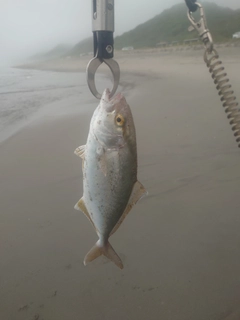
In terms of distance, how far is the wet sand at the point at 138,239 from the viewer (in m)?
3.01

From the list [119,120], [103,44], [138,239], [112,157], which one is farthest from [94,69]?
[138,239]

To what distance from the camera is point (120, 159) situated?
79.1 inches

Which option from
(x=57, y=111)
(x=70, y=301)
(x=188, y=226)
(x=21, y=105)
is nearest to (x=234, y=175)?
(x=188, y=226)

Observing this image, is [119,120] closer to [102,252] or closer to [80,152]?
[80,152]

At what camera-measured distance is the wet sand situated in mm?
3008

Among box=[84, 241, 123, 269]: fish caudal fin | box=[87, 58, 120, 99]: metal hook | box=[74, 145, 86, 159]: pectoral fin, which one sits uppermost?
box=[87, 58, 120, 99]: metal hook

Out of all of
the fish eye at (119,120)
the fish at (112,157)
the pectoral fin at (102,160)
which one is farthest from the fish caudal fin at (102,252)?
the fish eye at (119,120)

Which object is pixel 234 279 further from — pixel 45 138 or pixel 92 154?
pixel 45 138

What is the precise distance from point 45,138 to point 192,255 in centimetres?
480

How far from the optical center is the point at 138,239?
379cm

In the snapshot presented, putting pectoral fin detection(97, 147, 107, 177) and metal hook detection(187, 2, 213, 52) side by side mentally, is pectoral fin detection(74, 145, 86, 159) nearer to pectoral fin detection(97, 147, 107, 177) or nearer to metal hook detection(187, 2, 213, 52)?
pectoral fin detection(97, 147, 107, 177)

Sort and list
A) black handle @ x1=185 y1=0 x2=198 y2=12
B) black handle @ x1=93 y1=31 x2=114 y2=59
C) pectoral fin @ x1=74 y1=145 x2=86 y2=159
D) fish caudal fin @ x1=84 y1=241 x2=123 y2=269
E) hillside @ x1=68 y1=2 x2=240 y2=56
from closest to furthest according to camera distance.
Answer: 1. black handle @ x1=93 y1=31 x2=114 y2=59
2. pectoral fin @ x1=74 y1=145 x2=86 y2=159
3. fish caudal fin @ x1=84 y1=241 x2=123 y2=269
4. black handle @ x1=185 y1=0 x2=198 y2=12
5. hillside @ x1=68 y1=2 x2=240 y2=56

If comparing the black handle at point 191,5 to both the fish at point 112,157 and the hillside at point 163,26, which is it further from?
the hillside at point 163,26

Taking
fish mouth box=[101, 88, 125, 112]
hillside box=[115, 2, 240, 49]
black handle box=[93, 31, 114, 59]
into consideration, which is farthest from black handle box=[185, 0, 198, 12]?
hillside box=[115, 2, 240, 49]
